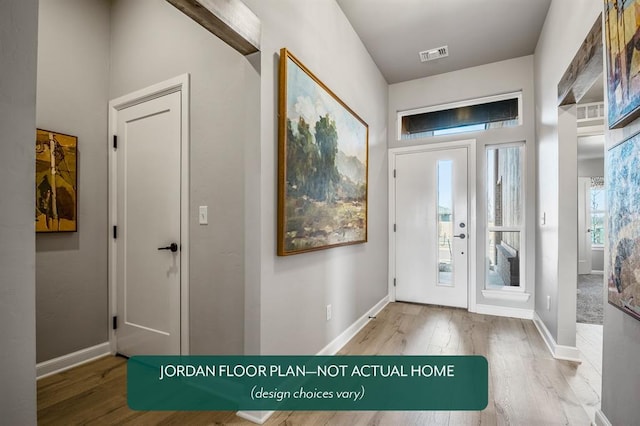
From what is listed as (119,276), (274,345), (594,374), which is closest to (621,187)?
(594,374)

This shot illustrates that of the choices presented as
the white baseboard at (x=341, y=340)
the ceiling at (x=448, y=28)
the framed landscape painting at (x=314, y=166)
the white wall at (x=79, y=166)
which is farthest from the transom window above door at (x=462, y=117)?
the white wall at (x=79, y=166)

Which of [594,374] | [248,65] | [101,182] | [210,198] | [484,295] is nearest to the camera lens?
[248,65]

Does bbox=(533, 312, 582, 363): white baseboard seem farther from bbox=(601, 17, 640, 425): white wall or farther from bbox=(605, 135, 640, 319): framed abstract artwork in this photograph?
bbox=(605, 135, 640, 319): framed abstract artwork

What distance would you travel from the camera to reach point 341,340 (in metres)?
2.65

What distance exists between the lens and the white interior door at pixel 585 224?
642cm

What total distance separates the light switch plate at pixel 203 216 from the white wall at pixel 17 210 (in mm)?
1206

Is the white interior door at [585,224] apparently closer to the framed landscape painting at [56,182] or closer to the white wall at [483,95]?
the white wall at [483,95]

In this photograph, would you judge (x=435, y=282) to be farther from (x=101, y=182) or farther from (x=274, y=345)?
(x=101, y=182)

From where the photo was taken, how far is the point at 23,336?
33.5 inches

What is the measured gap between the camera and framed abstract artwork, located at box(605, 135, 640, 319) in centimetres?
123

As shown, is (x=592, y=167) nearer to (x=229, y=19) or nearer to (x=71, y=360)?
(x=229, y=19)

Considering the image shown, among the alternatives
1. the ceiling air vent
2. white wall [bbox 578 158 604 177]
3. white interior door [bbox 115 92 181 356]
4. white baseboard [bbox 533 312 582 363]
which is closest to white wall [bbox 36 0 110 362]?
white interior door [bbox 115 92 181 356]

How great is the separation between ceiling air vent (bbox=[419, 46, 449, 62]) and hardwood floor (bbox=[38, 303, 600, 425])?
2.84 m

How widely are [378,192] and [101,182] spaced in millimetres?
2712
